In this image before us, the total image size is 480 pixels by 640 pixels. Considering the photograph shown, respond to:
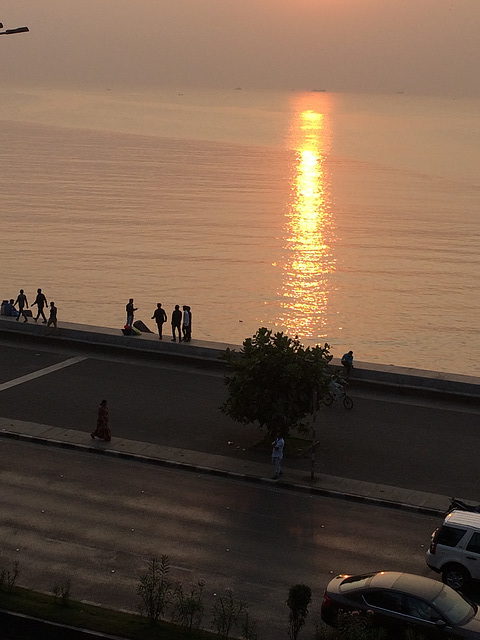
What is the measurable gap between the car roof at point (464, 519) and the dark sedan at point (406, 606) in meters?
2.36

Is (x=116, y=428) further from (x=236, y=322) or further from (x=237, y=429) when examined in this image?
(x=236, y=322)

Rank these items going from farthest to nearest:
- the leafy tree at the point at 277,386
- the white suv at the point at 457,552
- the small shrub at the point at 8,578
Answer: the leafy tree at the point at 277,386, the white suv at the point at 457,552, the small shrub at the point at 8,578

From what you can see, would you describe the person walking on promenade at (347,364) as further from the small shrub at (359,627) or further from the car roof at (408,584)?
the small shrub at (359,627)

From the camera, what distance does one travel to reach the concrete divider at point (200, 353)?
3056cm

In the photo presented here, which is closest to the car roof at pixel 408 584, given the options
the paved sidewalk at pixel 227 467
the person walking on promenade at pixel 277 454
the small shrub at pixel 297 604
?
the small shrub at pixel 297 604

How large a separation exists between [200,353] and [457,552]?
15.5 metres

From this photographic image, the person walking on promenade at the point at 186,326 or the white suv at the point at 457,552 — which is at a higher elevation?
the person walking on promenade at the point at 186,326

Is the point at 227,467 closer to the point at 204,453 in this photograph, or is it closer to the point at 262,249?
the point at 204,453

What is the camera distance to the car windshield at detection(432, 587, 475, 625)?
16625mm

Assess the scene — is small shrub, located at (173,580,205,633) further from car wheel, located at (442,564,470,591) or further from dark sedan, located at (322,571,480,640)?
Answer: car wheel, located at (442,564,470,591)

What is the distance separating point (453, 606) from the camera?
55.3 ft

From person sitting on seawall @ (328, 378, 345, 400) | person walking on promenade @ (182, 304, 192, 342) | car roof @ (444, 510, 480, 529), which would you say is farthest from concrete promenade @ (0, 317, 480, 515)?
car roof @ (444, 510, 480, 529)

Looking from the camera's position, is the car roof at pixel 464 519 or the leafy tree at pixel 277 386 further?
the leafy tree at pixel 277 386

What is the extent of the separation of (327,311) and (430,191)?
6054 cm
